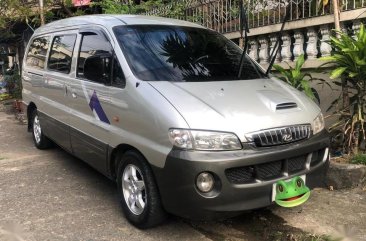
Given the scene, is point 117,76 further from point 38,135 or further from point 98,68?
point 38,135

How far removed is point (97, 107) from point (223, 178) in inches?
67.4

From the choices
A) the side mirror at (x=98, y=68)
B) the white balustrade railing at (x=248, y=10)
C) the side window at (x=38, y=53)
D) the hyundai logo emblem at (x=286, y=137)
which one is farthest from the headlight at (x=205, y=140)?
the side window at (x=38, y=53)

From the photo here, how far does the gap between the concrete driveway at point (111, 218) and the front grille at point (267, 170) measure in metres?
0.57

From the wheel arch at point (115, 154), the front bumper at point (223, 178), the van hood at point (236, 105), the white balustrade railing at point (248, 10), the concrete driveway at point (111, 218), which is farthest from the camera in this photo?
the white balustrade railing at point (248, 10)

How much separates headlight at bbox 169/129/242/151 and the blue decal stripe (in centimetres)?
112

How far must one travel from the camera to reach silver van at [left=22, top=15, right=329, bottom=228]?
3.32 metres

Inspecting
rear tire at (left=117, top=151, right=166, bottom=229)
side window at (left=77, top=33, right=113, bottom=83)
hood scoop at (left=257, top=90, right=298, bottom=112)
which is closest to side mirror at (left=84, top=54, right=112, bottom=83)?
side window at (left=77, top=33, right=113, bottom=83)

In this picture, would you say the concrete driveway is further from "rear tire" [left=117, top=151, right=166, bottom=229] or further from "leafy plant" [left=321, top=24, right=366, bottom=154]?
"leafy plant" [left=321, top=24, right=366, bottom=154]

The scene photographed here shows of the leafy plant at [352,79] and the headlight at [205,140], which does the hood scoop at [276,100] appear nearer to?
the headlight at [205,140]

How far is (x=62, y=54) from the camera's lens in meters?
5.51

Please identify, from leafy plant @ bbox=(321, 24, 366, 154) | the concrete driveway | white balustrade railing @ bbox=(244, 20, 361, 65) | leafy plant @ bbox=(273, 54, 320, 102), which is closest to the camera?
the concrete driveway

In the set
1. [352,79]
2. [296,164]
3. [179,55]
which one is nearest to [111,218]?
[179,55]

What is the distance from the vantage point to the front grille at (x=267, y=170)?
3350 millimetres

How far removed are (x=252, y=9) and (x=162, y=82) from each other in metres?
3.84
